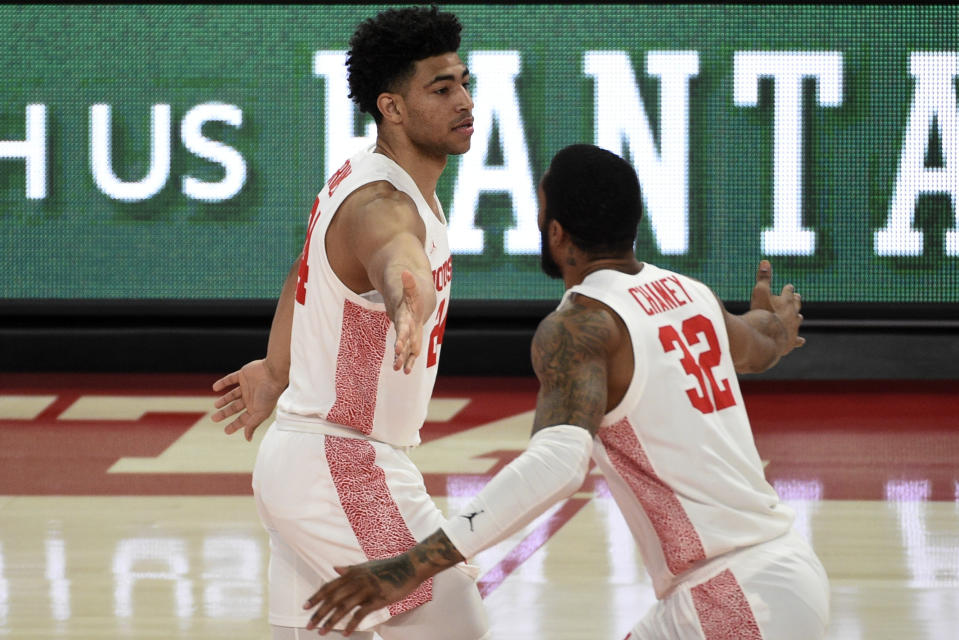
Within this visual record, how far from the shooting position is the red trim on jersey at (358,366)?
2938 millimetres

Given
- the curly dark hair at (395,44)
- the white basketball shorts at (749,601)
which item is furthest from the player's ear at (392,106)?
the white basketball shorts at (749,601)

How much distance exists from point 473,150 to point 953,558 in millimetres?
3642

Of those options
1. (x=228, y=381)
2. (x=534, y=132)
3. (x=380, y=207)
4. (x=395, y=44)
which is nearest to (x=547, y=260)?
(x=380, y=207)

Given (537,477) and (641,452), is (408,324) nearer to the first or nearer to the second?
(537,477)

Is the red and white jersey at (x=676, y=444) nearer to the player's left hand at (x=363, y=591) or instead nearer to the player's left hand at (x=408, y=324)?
the player's left hand at (x=408, y=324)

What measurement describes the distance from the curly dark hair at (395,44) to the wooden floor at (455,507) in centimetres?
173

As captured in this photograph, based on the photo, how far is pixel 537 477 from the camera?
2.42m

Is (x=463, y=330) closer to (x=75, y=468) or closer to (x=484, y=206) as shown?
(x=484, y=206)

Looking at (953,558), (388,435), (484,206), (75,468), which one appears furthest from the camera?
(484,206)

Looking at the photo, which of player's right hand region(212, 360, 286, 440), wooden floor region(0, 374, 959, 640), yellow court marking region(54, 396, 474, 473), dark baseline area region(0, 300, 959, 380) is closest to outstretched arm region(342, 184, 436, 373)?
player's right hand region(212, 360, 286, 440)

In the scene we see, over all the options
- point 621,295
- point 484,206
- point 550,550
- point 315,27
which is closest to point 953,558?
point 550,550

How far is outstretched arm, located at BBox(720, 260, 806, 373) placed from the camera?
2.89 metres

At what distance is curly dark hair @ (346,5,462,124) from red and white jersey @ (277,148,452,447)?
0.23 meters

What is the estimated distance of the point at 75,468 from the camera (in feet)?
21.2
